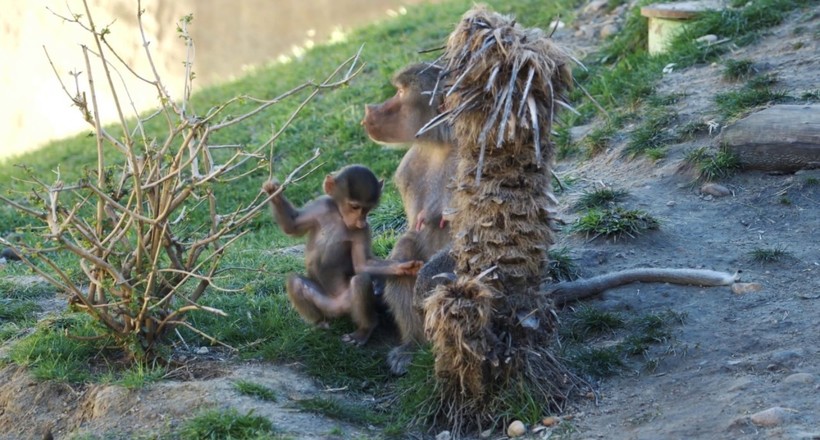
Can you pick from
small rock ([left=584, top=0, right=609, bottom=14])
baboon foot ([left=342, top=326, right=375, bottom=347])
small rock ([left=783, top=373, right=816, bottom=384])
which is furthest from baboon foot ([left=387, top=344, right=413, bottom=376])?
small rock ([left=584, top=0, right=609, bottom=14])

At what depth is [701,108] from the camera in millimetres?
7730

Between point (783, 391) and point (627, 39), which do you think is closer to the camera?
point (783, 391)

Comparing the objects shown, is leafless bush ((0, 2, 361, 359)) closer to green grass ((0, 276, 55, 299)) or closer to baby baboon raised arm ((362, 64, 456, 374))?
baby baboon raised arm ((362, 64, 456, 374))

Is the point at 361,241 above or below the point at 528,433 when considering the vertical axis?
above

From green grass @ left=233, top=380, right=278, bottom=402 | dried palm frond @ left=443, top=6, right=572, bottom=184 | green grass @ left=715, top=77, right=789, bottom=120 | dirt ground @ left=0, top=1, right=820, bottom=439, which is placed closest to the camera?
dirt ground @ left=0, top=1, right=820, bottom=439

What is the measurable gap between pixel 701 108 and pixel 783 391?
3.66 meters

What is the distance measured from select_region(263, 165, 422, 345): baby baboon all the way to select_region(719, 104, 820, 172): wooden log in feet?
7.89

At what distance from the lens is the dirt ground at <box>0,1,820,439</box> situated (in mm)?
4445

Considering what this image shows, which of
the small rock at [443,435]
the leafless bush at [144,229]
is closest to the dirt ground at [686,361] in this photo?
the small rock at [443,435]

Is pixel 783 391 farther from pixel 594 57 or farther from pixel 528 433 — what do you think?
pixel 594 57

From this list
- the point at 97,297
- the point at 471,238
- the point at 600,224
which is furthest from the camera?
the point at 600,224

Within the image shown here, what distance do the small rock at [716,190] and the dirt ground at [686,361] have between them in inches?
1.7

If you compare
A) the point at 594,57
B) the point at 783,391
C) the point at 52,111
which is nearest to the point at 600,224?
the point at 783,391

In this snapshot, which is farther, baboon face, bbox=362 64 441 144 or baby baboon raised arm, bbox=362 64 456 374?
baboon face, bbox=362 64 441 144
